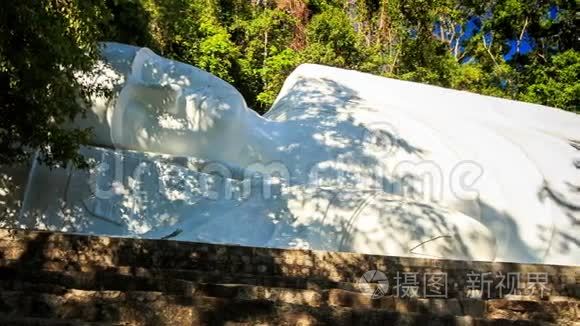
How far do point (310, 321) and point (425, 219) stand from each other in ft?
10.4

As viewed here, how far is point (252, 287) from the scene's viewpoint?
2.62 meters

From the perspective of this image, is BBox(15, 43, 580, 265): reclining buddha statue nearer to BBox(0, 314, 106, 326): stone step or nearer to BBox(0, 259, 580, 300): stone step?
BBox(0, 259, 580, 300): stone step

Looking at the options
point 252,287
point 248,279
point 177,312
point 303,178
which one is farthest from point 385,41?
point 177,312

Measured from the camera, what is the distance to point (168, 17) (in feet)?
19.1

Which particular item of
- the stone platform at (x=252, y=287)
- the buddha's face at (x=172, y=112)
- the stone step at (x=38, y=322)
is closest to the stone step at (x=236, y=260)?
the stone platform at (x=252, y=287)

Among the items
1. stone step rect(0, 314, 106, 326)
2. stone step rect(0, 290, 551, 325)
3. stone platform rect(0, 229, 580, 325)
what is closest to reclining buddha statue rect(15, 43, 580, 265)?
stone platform rect(0, 229, 580, 325)

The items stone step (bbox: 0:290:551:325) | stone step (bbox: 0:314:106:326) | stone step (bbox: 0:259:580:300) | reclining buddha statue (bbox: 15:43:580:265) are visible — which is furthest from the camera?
reclining buddha statue (bbox: 15:43:580:265)

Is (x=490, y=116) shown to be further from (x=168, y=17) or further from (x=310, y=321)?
(x=310, y=321)

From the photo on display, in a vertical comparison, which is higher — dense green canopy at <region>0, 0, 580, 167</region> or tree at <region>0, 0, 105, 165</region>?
dense green canopy at <region>0, 0, 580, 167</region>

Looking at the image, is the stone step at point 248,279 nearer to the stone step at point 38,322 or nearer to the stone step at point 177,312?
the stone step at point 177,312

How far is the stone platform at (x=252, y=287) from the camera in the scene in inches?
81.0

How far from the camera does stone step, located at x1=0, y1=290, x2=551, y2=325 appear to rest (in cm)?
202

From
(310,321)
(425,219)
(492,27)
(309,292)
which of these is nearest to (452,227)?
(425,219)

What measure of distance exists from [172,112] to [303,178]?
137cm
